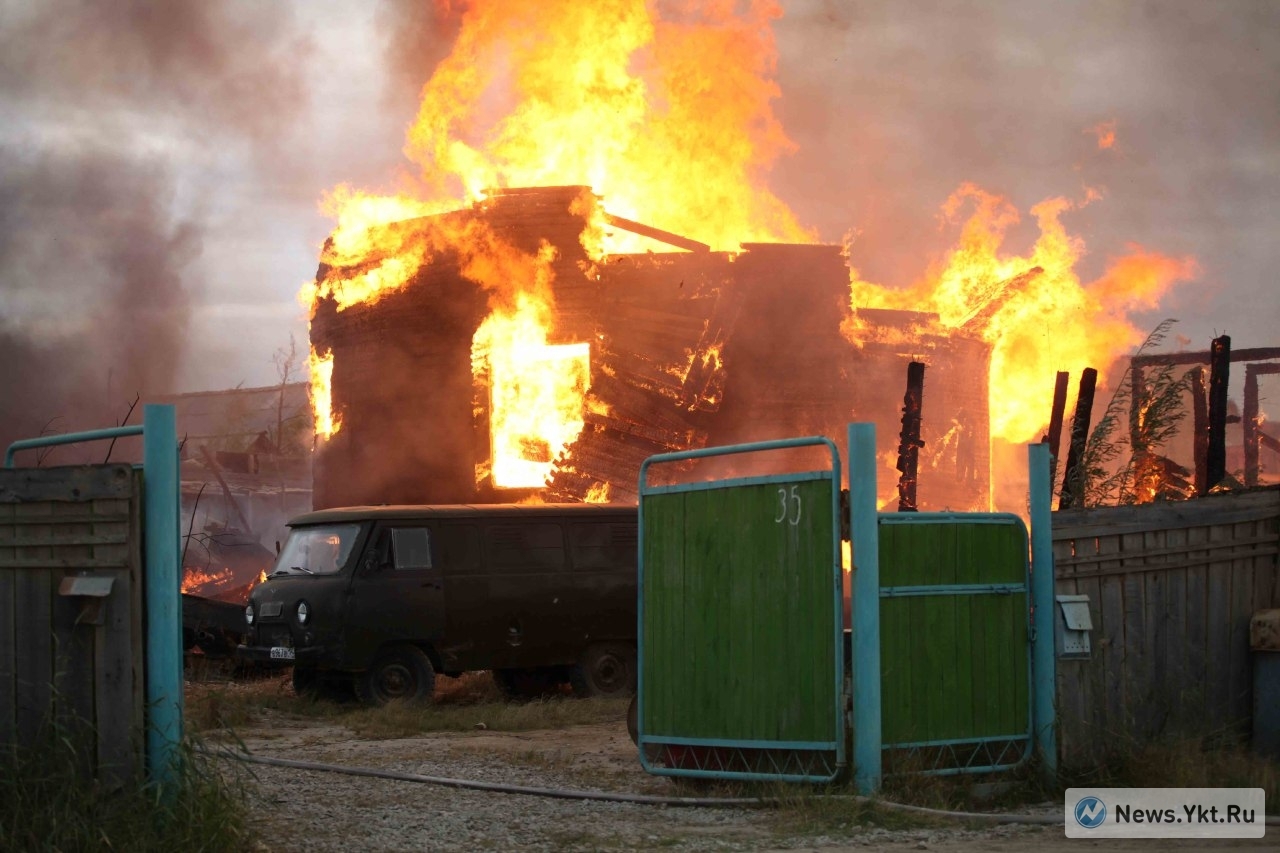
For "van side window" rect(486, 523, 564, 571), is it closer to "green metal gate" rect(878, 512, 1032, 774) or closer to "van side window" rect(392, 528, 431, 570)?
"van side window" rect(392, 528, 431, 570)

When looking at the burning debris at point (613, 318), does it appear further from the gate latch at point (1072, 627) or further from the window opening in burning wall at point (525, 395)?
the gate latch at point (1072, 627)

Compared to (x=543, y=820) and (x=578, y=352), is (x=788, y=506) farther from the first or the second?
(x=578, y=352)

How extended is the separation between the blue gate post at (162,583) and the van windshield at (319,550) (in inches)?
296

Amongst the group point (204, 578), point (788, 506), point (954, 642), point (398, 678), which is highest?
point (788, 506)

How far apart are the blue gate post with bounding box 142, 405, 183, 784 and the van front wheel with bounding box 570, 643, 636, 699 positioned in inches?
339

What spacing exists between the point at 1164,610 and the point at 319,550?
29.0 ft

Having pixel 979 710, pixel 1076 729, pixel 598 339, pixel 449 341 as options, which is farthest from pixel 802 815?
pixel 449 341

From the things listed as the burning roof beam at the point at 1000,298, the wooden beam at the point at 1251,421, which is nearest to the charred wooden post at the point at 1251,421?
the wooden beam at the point at 1251,421

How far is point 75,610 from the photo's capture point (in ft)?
21.1

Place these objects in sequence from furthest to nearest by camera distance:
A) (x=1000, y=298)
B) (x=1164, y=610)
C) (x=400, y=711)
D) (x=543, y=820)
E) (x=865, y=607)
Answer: (x=1000, y=298) → (x=400, y=711) → (x=1164, y=610) → (x=865, y=607) → (x=543, y=820)

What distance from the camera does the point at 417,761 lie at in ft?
32.7

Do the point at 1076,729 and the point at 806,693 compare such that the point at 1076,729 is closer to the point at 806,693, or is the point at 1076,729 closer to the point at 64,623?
the point at 806,693

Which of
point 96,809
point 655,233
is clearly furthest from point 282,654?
point 655,233

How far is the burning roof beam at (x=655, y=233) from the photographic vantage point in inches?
945
